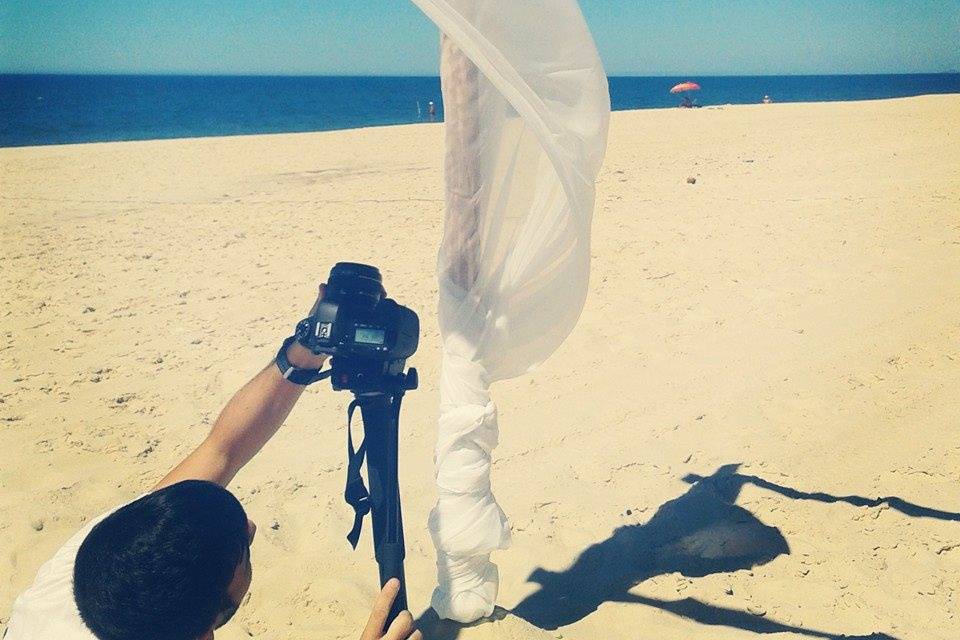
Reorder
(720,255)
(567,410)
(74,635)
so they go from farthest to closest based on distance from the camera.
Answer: (720,255), (567,410), (74,635)

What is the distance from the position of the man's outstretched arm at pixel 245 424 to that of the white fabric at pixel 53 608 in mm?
381

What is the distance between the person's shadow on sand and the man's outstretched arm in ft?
2.70

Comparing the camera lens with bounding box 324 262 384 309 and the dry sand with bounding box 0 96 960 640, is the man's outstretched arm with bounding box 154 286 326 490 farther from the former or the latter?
the dry sand with bounding box 0 96 960 640

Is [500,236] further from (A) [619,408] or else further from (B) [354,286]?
(A) [619,408]

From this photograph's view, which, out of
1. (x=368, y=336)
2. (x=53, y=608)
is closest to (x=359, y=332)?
(x=368, y=336)

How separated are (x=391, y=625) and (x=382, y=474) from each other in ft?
1.21

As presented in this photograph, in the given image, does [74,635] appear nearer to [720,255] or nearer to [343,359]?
[343,359]

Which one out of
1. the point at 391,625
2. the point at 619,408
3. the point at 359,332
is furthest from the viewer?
the point at 619,408

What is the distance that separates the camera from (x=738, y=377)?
13.0ft

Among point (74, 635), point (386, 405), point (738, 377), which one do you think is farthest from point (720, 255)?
point (74, 635)

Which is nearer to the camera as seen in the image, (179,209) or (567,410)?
(567,410)

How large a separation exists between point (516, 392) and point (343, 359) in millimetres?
2344

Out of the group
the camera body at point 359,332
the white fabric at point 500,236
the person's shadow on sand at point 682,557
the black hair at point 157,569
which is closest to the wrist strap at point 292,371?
the camera body at point 359,332

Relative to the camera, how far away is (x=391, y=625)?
153cm
